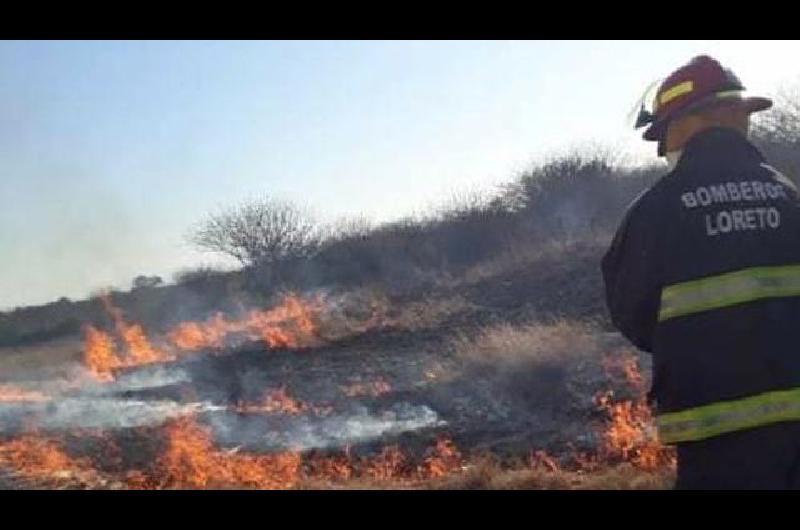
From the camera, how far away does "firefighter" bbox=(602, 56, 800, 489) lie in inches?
107

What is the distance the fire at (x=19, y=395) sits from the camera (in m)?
16.6

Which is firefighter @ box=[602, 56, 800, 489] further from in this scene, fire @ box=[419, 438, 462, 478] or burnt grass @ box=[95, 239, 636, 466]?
burnt grass @ box=[95, 239, 636, 466]

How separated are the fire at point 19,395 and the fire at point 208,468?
5.62 m

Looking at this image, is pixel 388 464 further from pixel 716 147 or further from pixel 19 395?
pixel 19 395

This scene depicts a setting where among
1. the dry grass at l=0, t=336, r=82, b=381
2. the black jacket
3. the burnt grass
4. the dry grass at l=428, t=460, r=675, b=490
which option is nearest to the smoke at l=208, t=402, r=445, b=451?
the burnt grass

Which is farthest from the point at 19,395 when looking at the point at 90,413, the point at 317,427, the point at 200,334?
the point at 317,427

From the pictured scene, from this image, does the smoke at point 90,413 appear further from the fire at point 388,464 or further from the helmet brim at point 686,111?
the helmet brim at point 686,111

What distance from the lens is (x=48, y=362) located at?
2659 centimetres

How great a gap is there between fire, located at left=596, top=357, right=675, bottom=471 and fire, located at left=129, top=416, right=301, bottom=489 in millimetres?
3630

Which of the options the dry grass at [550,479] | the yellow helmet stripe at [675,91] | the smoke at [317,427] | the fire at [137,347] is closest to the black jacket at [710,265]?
the yellow helmet stripe at [675,91]

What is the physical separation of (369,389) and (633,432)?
6.20 metres
